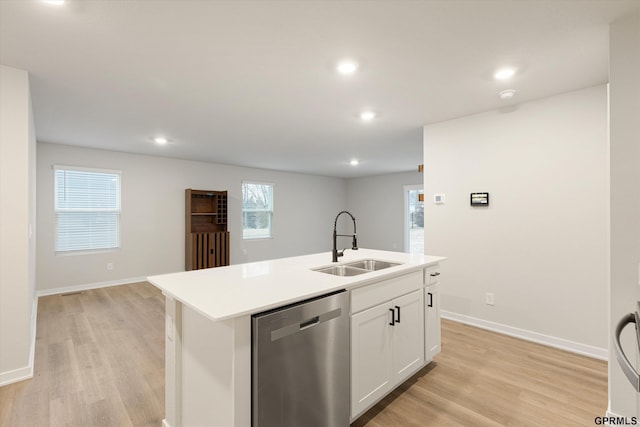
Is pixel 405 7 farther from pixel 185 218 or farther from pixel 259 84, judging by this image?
pixel 185 218

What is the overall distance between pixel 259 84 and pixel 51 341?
3299mm

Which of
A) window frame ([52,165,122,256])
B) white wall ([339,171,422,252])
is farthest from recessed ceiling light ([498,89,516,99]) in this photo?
window frame ([52,165,122,256])

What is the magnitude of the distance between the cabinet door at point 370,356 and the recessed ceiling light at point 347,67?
5.74ft

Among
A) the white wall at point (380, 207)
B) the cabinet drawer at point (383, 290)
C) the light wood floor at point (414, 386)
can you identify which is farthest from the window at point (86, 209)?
the white wall at point (380, 207)

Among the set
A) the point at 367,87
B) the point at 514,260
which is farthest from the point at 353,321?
the point at 514,260

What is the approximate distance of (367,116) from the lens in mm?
3498

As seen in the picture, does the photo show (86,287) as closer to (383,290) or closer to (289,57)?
(289,57)

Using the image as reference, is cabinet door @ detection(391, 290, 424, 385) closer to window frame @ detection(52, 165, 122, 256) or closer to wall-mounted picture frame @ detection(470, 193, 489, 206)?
wall-mounted picture frame @ detection(470, 193, 489, 206)

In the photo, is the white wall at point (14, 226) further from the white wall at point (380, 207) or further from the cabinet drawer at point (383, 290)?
the white wall at point (380, 207)

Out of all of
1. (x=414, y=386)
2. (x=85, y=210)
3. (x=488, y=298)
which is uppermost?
(x=85, y=210)

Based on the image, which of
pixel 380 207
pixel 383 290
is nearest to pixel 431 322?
pixel 383 290

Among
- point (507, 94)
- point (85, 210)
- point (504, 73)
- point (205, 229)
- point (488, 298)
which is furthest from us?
point (205, 229)

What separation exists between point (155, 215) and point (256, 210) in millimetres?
2293

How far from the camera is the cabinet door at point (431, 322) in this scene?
2467 mm
